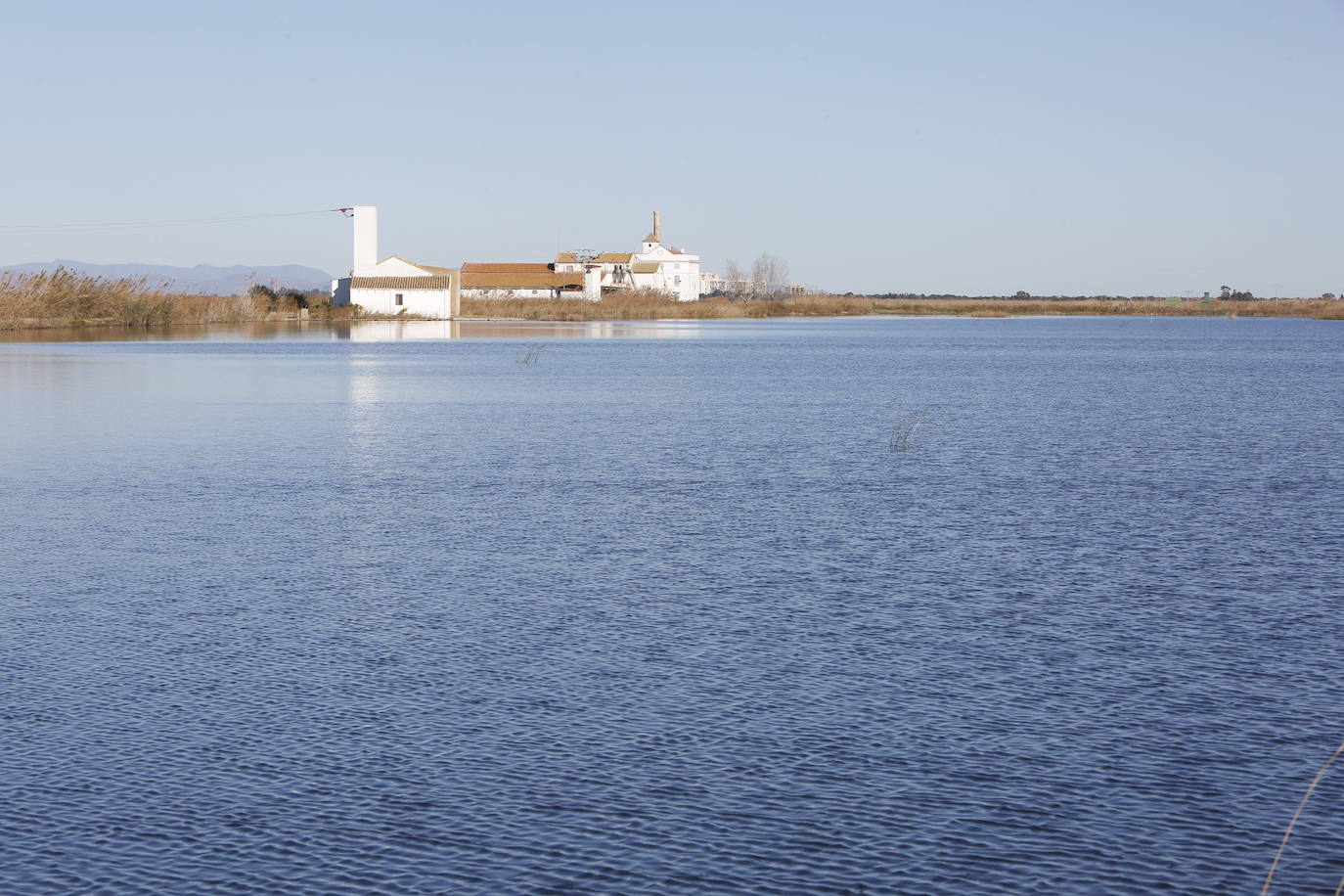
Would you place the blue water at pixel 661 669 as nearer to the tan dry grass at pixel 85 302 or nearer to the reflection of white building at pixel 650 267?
the tan dry grass at pixel 85 302

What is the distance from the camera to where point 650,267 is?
167 metres

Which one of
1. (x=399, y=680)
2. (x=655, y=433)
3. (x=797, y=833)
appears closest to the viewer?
(x=797, y=833)

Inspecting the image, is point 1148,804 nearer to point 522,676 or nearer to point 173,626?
point 522,676

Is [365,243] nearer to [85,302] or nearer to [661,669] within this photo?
[85,302]

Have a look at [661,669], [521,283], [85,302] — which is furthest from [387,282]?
[661,669]

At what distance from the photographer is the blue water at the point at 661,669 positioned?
7.25m

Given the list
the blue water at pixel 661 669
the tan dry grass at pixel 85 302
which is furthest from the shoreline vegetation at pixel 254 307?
the blue water at pixel 661 669

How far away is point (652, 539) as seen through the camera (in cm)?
1605

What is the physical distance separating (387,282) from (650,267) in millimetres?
57318

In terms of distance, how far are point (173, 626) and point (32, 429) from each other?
17.1 meters

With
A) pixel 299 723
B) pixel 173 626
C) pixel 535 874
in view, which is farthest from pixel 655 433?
pixel 535 874

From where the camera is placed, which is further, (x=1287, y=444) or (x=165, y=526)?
(x=1287, y=444)

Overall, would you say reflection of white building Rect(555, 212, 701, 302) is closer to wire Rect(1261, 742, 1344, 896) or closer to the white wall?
the white wall

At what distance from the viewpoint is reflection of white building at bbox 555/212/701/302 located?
534ft
